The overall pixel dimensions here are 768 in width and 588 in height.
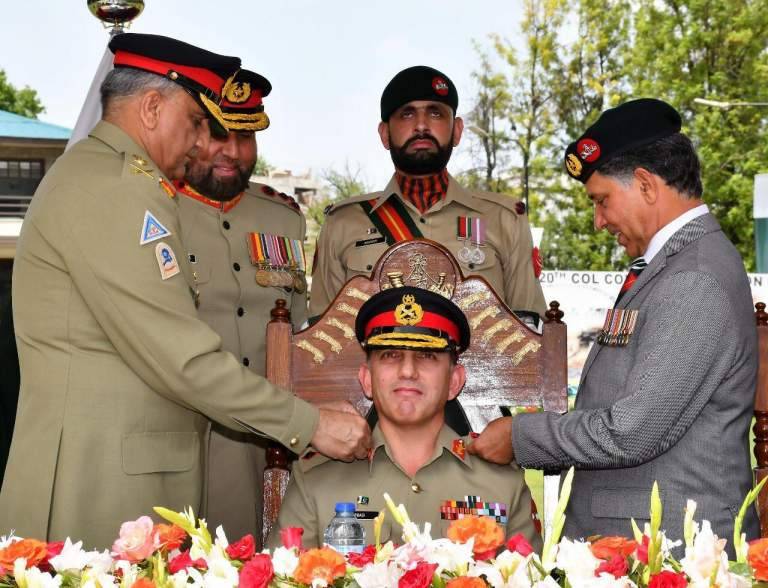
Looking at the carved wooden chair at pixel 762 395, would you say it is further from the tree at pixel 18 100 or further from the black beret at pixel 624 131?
the tree at pixel 18 100

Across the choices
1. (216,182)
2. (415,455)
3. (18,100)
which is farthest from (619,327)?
(18,100)

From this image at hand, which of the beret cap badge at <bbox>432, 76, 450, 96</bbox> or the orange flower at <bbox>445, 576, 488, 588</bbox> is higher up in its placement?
the beret cap badge at <bbox>432, 76, 450, 96</bbox>

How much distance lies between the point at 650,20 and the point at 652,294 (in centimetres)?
1949

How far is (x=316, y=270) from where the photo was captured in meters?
4.21

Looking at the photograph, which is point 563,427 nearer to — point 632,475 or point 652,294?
point 632,475

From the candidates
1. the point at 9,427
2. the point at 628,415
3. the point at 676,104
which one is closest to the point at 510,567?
the point at 628,415

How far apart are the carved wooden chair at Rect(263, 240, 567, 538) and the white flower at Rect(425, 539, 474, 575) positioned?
160 centimetres

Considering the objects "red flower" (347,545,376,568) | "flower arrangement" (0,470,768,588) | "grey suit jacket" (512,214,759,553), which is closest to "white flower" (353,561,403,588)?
"flower arrangement" (0,470,768,588)

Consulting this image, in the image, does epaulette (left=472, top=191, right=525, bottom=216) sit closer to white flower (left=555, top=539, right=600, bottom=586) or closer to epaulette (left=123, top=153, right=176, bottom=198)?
epaulette (left=123, top=153, right=176, bottom=198)

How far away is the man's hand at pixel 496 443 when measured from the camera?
9.47 feet

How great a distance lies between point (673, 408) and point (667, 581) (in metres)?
1.04

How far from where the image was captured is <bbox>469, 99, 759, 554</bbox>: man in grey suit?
257 centimetres

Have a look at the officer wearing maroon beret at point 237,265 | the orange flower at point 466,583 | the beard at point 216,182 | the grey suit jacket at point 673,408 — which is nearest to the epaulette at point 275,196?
the officer wearing maroon beret at point 237,265

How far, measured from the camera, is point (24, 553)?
1724 millimetres
